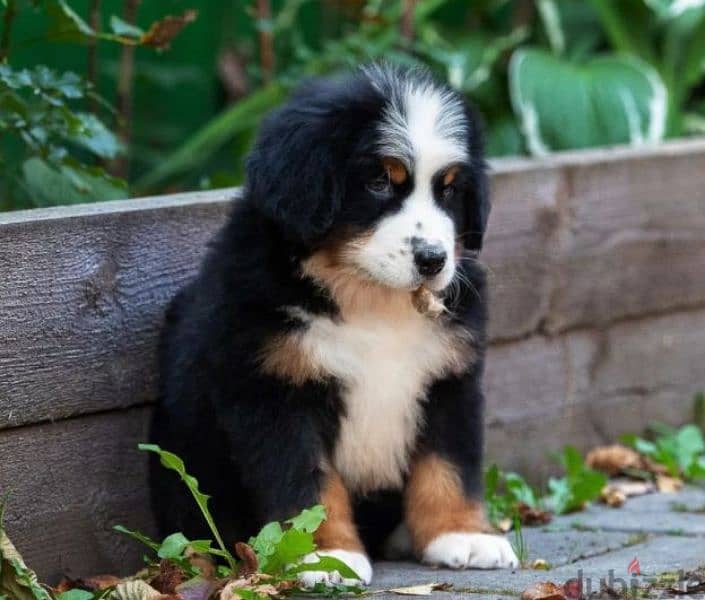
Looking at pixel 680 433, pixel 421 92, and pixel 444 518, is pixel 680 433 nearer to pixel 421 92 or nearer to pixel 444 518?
pixel 444 518

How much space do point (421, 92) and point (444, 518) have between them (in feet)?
3.41

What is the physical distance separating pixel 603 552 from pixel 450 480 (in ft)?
1.64

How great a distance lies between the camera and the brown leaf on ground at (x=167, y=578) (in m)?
3.38

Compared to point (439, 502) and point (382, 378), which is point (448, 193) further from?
point (439, 502)

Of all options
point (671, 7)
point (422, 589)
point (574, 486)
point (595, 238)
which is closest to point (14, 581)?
point (422, 589)

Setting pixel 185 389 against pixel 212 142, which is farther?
pixel 212 142

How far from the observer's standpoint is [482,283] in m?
3.78

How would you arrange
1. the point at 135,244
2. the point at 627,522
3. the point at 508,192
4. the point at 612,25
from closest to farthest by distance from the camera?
1. the point at 135,244
2. the point at 627,522
3. the point at 508,192
4. the point at 612,25

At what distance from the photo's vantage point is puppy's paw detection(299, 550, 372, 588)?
3.32 metres

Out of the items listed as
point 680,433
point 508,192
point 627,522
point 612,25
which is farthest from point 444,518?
point 612,25

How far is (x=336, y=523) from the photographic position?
353 centimetres

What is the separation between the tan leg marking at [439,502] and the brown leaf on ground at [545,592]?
1.64 ft

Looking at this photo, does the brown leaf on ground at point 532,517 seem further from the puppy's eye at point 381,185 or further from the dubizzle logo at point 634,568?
the puppy's eye at point 381,185

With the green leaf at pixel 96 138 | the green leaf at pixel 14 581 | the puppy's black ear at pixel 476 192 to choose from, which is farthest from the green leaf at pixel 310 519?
the green leaf at pixel 96 138
